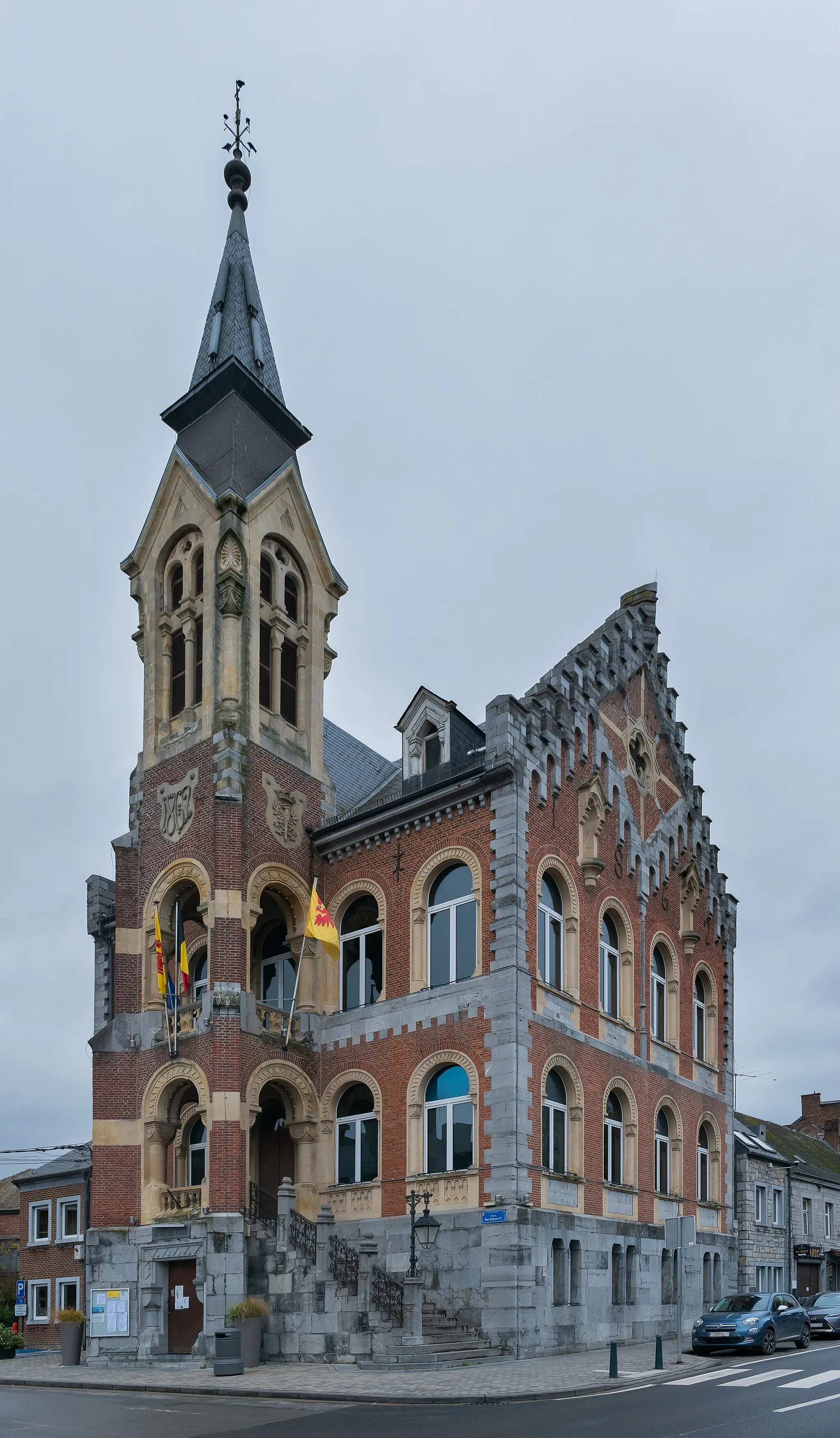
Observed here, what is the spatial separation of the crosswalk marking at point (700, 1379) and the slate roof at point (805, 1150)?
25.7 metres

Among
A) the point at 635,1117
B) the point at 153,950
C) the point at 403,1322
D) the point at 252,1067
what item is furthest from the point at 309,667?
the point at 403,1322

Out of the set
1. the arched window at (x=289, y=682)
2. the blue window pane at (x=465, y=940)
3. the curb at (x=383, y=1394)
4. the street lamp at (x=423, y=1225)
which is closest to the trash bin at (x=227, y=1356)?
the curb at (x=383, y=1394)

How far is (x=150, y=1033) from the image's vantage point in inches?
1287

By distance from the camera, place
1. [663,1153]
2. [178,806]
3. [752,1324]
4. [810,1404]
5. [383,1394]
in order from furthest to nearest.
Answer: [663,1153]
[178,806]
[752,1324]
[383,1394]
[810,1404]

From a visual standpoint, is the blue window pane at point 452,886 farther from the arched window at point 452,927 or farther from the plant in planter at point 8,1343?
the plant in planter at point 8,1343

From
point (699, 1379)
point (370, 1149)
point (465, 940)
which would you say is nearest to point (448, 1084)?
point (370, 1149)

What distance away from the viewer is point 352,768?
40.2 meters

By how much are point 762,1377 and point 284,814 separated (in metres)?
17.1

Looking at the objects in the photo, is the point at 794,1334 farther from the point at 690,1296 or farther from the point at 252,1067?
the point at 252,1067

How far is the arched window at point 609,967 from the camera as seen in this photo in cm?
3450

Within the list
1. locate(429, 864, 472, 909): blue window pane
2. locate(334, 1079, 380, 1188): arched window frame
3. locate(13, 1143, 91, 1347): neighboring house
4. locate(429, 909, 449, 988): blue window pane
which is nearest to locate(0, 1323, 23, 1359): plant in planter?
locate(13, 1143, 91, 1347): neighboring house

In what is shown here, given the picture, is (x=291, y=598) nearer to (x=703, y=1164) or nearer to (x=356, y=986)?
(x=356, y=986)

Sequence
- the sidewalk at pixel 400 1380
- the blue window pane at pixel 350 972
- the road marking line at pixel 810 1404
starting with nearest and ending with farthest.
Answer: the road marking line at pixel 810 1404
the sidewalk at pixel 400 1380
the blue window pane at pixel 350 972

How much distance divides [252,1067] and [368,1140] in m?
3.32
